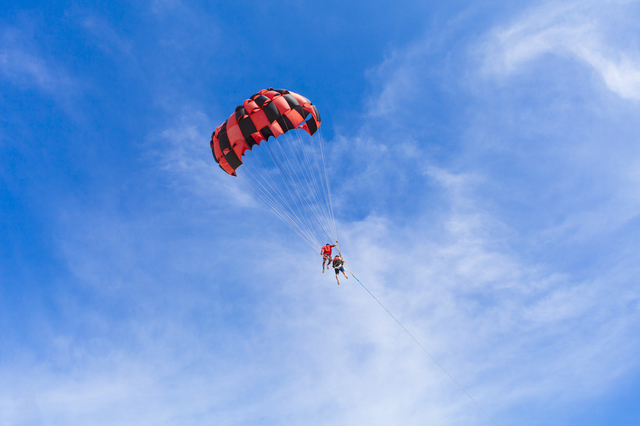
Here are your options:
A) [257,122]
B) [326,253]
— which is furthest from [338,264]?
[257,122]

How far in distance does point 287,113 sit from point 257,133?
2.01 meters

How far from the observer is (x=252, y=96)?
1995 cm

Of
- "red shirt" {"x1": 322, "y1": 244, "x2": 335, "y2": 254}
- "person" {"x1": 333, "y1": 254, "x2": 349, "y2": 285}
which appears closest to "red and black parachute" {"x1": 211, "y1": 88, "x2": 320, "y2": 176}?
"red shirt" {"x1": 322, "y1": 244, "x2": 335, "y2": 254}

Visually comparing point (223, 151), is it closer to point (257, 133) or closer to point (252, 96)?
point (257, 133)

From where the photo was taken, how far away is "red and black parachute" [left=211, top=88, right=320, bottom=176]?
1909 cm

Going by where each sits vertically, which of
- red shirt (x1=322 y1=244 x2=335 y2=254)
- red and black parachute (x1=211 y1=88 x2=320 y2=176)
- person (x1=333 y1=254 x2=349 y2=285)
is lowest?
person (x1=333 y1=254 x2=349 y2=285)

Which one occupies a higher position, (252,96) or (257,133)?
(252,96)

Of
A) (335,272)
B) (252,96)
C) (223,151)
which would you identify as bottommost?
(335,272)

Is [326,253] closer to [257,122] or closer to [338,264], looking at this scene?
[338,264]

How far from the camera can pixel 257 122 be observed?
1905 centimetres

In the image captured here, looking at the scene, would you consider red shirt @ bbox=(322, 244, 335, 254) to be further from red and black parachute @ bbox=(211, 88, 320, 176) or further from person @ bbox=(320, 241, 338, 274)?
red and black parachute @ bbox=(211, 88, 320, 176)

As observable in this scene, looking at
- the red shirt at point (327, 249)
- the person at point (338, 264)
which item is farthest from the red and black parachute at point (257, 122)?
the person at point (338, 264)

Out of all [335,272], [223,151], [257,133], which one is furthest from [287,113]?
[335,272]

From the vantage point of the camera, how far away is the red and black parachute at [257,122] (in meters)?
19.1
